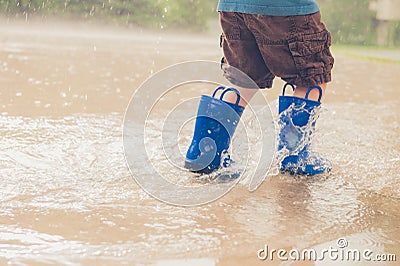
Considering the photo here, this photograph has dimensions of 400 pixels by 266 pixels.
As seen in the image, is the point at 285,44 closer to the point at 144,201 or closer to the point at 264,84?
the point at 264,84

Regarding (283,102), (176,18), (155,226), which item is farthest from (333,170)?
(176,18)

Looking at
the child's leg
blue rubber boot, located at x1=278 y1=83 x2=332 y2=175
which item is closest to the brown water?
blue rubber boot, located at x1=278 y1=83 x2=332 y2=175

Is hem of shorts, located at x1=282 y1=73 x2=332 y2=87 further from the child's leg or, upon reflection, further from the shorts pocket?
the child's leg

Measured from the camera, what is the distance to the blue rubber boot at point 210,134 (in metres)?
1.59

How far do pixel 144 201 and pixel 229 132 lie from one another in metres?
0.35

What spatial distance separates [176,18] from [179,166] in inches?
303

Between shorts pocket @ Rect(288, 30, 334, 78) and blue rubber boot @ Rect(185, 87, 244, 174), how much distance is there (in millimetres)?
217

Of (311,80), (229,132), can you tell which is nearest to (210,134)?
(229,132)

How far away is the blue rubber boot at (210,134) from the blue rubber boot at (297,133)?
0.14 meters

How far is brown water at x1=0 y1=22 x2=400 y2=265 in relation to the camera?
1.11 metres

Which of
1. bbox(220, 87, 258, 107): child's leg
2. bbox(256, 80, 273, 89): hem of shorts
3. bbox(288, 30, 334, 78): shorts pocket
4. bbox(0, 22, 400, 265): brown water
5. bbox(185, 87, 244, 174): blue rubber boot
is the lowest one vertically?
bbox(0, 22, 400, 265): brown water

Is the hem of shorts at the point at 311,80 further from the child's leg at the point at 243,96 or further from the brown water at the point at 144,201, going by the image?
the brown water at the point at 144,201

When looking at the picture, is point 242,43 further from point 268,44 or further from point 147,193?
point 147,193

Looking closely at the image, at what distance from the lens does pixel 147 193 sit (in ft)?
4.73
